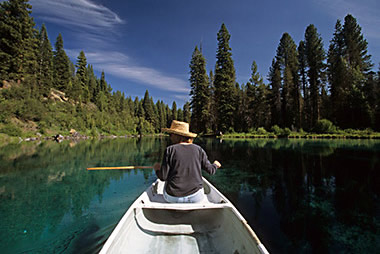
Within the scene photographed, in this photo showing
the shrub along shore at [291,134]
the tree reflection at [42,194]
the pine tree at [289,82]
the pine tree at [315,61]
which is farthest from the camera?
the pine tree at [289,82]

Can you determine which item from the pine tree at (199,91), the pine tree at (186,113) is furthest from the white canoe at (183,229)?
the pine tree at (186,113)

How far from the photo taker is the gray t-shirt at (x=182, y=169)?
8.74 feet

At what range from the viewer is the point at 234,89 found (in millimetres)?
35531

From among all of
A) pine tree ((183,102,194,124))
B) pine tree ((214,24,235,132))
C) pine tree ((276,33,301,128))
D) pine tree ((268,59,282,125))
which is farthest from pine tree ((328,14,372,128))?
pine tree ((183,102,194,124))

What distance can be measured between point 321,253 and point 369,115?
30.4 m

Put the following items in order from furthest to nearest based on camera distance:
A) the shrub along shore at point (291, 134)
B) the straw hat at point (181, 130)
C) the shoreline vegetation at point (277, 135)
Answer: the shrub along shore at point (291, 134), the shoreline vegetation at point (277, 135), the straw hat at point (181, 130)

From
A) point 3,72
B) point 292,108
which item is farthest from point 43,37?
point 292,108

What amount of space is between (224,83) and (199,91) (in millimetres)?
5020

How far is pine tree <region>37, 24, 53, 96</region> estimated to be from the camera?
114 feet

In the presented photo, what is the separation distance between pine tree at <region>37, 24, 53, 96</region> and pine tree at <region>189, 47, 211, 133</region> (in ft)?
91.5

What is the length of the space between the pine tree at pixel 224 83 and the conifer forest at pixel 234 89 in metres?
0.17

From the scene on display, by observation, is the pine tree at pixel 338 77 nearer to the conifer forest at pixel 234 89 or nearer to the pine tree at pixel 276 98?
the conifer forest at pixel 234 89

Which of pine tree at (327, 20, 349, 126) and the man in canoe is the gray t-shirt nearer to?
the man in canoe

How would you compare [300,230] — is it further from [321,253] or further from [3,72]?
[3,72]
